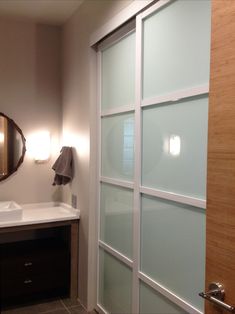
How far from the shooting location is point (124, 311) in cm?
253

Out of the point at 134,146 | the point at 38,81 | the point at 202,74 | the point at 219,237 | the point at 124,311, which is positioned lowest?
the point at 124,311

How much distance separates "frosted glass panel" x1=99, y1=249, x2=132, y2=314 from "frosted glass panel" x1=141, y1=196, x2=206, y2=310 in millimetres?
350

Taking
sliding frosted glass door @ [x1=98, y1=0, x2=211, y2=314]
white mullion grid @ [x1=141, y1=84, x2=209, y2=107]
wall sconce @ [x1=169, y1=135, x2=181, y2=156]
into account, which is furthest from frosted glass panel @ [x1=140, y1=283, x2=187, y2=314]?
white mullion grid @ [x1=141, y1=84, x2=209, y2=107]

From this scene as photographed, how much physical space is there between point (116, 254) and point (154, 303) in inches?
22.5

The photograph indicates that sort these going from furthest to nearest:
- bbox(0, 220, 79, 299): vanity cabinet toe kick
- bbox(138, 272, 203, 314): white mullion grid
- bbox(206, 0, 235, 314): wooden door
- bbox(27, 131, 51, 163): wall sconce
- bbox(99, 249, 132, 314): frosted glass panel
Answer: bbox(27, 131, 51, 163): wall sconce, bbox(0, 220, 79, 299): vanity cabinet toe kick, bbox(99, 249, 132, 314): frosted glass panel, bbox(138, 272, 203, 314): white mullion grid, bbox(206, 0, 235, 314): wooden door

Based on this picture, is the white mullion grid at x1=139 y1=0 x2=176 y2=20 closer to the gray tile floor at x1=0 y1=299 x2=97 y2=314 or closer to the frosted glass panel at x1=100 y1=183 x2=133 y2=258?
the frosted glass panel at x1=100 y1=183 x2=133 y2=258

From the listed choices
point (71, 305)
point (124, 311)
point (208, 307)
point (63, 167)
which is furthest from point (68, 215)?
point (208, 307)

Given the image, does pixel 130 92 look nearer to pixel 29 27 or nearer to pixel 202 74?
pixel 202 74

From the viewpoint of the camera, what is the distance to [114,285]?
8.80 feet

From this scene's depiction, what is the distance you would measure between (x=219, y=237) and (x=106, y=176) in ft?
5.50

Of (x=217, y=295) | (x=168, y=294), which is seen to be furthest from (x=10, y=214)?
(x=217, y=295)

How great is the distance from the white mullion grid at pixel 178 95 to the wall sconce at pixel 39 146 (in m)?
1.69

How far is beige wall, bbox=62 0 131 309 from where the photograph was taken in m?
2.91

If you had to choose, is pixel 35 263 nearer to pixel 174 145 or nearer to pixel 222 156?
pixel 174 145
